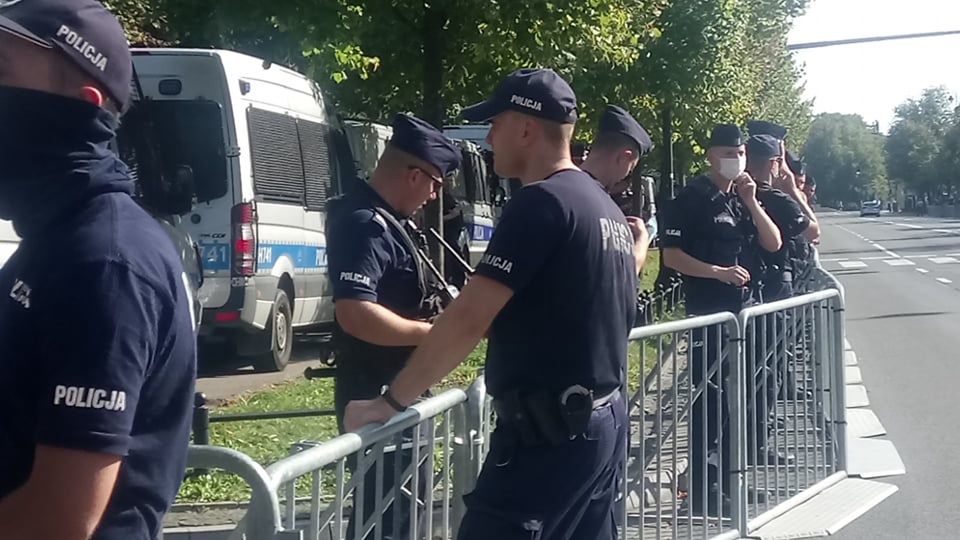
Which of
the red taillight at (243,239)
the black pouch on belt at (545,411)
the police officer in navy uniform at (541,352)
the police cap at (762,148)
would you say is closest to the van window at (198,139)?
the red taillight at (243,239)

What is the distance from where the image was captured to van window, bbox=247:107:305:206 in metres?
12.9

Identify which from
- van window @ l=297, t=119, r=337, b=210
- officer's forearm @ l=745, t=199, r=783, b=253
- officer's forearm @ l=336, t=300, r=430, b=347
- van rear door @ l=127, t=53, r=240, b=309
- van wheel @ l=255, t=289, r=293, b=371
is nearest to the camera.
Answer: officer's forearm @ l=336, t=300, r=430, b=347

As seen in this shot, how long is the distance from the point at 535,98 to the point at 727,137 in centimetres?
378

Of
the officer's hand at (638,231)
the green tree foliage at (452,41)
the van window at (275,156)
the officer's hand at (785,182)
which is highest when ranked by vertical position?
the green tree foliage at (452,41)

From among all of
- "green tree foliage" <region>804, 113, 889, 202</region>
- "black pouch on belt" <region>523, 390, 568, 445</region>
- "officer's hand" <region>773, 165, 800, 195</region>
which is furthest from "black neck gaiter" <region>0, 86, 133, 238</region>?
"green tree foliage" <region>804, 113, 889, 202</region>

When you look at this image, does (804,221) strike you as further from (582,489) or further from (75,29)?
(75,29)

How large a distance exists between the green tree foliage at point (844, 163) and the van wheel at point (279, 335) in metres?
156

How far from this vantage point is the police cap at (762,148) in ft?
28.8

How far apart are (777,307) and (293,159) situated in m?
7.69

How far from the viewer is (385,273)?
4.59 m

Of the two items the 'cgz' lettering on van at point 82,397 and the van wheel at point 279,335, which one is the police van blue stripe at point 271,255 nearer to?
the van wheel at point 279,335

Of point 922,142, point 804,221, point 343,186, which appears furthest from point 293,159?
point 922,142

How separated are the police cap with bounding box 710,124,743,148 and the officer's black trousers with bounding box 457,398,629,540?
3.84 m

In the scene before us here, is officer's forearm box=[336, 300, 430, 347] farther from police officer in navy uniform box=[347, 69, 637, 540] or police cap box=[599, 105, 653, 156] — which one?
police cap box=[599, 105, 653, 156]
